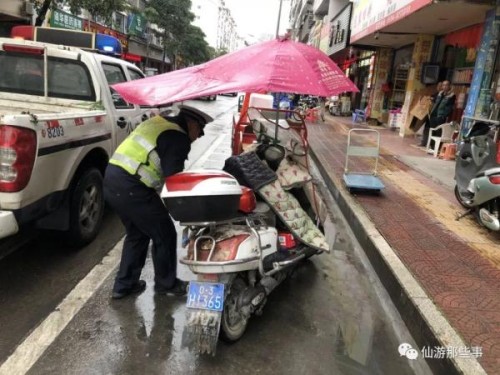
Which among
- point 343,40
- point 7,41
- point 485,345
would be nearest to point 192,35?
point 343,40

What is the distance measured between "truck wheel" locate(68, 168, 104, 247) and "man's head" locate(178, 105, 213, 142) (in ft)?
4.96

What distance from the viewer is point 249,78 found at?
286 centimetres

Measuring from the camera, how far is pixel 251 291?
319 cm

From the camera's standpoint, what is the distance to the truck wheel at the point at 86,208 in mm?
4238

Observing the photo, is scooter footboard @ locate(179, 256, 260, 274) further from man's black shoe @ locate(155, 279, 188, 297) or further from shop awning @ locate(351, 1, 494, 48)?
shop awning @ locate(351, 1, 494, 48)

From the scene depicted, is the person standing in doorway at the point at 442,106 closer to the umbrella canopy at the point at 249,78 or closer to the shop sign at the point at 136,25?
the umbrella canopy at the point at 249,78

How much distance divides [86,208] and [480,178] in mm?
4455

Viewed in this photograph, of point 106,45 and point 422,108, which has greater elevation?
point 106,45

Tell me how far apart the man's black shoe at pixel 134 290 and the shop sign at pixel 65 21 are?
22.1 meters

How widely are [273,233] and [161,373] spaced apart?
1184 millimetres

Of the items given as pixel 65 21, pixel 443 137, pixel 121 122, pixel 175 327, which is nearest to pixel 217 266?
pixel 175 327

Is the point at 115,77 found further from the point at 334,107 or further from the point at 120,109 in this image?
the point at 334,107

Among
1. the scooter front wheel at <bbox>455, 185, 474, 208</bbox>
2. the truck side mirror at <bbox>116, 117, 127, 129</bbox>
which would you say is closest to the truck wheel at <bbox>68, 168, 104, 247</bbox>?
the truck side mirror at <bbox>116, 117, 127, 129</bbox>

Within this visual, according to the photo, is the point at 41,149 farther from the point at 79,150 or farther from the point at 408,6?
the point at 408,6
